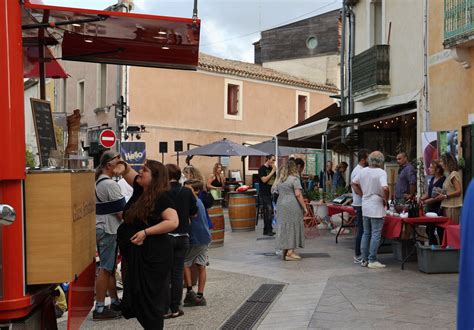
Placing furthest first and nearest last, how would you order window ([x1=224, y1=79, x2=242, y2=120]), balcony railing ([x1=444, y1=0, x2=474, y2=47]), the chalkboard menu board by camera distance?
window ([x1=224, y1=79, x2=242, y2=120])
balcony railing ([x1=444, y1=0, x2=474, y2=47])
the chalkboard menu board

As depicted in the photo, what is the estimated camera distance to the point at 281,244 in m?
10.4

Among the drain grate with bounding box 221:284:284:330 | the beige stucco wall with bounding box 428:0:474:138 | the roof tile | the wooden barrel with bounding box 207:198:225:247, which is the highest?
the roof tile

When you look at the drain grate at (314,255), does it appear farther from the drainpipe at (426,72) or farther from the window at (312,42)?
the window at (312,42)

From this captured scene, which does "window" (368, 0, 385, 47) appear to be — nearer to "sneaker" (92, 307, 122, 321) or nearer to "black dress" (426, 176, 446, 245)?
"black dress" (426, 176, 446, 245)

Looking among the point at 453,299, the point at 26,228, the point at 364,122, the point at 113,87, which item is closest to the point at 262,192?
the point at 364,122

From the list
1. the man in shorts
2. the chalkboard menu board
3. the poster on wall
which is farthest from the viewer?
the poster on wall

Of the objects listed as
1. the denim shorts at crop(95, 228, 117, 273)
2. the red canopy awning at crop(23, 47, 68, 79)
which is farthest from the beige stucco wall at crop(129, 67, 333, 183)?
the red canopy awning at crop(23, 47, 68, 79)

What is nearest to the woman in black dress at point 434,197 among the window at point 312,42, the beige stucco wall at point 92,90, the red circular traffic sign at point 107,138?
the red circular traffic sign at point 107,138

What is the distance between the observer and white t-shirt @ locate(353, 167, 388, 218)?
9.15 meters

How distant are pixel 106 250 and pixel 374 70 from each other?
34.8 ft

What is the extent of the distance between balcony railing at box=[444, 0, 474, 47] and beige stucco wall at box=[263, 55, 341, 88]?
89.5ft

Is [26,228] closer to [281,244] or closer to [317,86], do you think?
[281,244]

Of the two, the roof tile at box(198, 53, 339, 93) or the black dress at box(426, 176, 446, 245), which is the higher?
the roof tile at box(198, 53, 339, 93)

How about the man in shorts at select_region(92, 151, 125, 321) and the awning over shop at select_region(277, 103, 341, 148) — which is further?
the awning over shop at select_region(277, 103, 341, 148)
